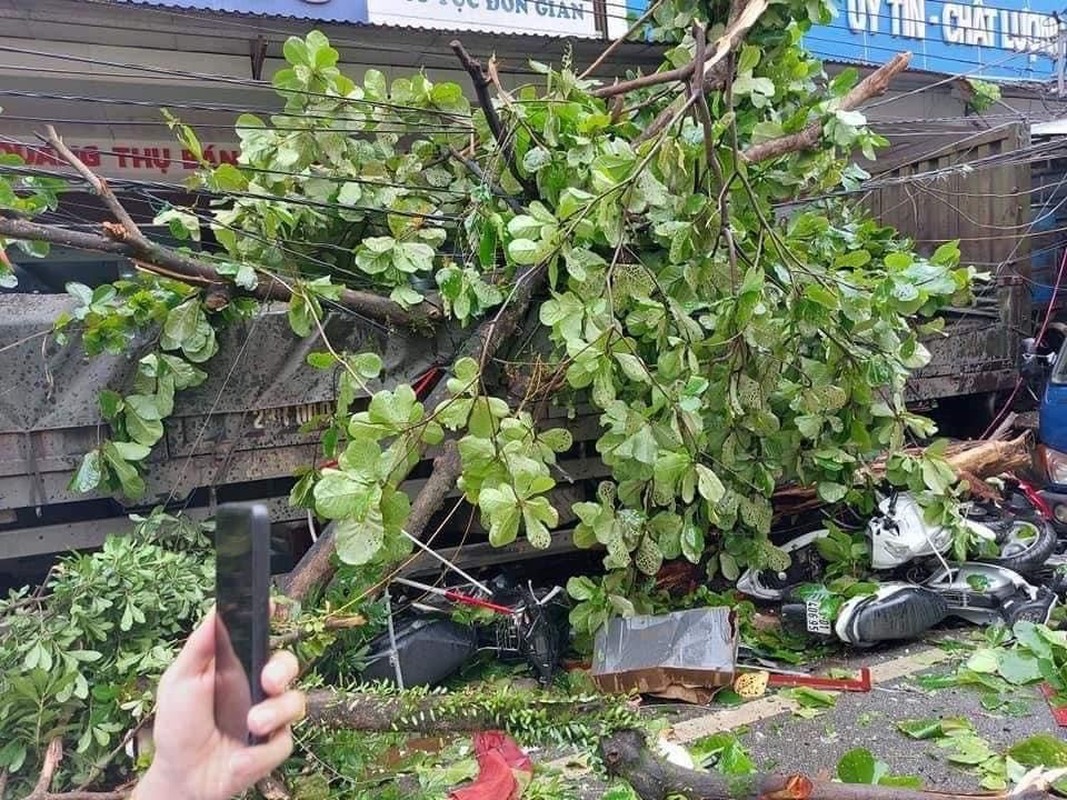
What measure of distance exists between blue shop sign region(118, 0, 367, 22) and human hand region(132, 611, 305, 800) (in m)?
4.94

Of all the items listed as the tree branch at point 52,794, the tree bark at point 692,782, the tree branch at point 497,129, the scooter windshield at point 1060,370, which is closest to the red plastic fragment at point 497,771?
the tree bark at point 692,782

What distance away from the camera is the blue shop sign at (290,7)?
215 inches

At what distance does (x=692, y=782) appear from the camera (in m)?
2.51

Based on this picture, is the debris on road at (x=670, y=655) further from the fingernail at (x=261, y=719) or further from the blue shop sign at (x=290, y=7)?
the blue shop sign at (x=290, y=7)

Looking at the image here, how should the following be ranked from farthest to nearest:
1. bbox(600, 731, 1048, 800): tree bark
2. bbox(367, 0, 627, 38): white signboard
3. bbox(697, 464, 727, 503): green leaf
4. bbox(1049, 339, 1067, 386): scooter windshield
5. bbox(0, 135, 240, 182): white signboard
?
bbox(367, 0, 627, 38): white signboard
bbox(1049, 339, 1067, 386): scooter windshield
bbox(0, 135, 240, 182): white signboard
bbox(697, 464, 727, 503): green leaf
bbox(600, 731, 1048, 800): tree bark

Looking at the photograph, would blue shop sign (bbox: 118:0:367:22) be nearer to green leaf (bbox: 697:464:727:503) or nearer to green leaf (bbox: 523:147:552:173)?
green leaf (bbox: 523:147:552:173)

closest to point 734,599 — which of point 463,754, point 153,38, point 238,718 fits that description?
point 463,754

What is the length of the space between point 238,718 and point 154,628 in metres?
2.43

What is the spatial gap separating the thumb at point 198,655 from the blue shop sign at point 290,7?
492 centimetres

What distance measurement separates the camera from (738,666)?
443 cm

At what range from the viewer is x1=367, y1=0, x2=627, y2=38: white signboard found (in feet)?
22.2

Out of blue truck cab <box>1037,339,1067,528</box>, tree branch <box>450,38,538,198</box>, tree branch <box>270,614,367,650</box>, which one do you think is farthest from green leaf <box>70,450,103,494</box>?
blue truck cab <box>1037,339,1067,528</box>

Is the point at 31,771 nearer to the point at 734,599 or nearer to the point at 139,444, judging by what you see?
the point at 139,444

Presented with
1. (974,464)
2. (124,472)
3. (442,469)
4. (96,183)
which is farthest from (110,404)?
(974,464)
